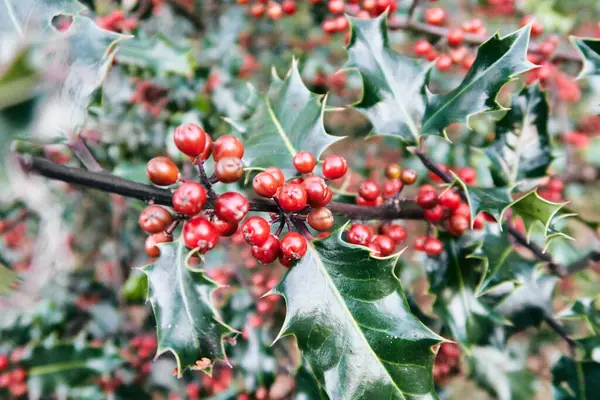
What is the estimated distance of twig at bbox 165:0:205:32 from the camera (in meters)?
2.43

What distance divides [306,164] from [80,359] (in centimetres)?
130

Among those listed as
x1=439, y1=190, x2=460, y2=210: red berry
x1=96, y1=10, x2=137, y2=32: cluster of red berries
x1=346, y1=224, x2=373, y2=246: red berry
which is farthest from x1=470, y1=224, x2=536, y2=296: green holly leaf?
x1=96, y1=10, x2=137, y2=32: cluster of red berries

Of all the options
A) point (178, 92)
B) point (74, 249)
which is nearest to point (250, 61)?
point (178, 92)

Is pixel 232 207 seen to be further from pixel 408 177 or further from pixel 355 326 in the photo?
pixel 408 177

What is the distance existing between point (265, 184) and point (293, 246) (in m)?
0.13

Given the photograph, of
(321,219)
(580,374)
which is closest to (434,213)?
(321,219)

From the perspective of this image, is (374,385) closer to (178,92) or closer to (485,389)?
(485,389)

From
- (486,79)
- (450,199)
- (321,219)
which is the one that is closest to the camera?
(321,219)

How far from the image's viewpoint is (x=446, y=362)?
175 centimetres

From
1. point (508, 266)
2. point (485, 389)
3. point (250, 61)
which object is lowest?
point (485, 389)

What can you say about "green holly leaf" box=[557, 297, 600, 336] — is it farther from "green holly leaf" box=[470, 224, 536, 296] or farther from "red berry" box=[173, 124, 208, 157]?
"red berry" box=[173, 124, 208, 157]

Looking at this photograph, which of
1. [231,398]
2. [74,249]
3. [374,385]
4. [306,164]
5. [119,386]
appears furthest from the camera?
[74,249]

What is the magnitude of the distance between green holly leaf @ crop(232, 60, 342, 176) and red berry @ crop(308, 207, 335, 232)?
0.18 metres

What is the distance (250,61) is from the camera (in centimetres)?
271
